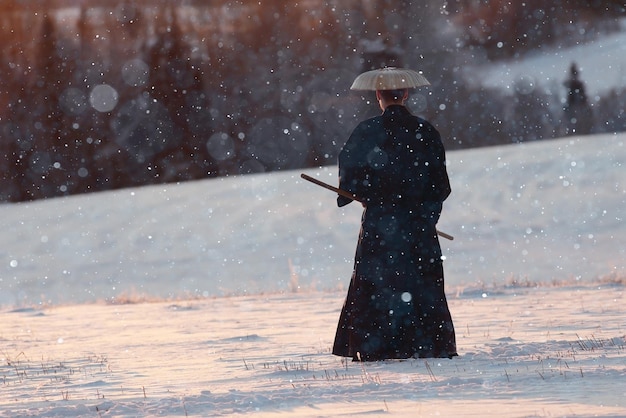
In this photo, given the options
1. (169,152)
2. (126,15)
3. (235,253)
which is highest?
(126,15)

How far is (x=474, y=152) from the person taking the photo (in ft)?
99.1

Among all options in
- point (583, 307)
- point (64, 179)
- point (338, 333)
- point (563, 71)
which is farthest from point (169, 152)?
point (338, 333)

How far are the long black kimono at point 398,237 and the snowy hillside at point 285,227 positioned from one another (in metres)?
11.8

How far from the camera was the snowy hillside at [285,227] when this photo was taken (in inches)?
868

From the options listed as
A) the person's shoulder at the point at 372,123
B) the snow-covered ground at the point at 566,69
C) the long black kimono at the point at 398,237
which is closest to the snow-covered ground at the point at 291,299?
the long black kimono at the point at 398,237

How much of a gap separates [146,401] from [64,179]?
28.2 m

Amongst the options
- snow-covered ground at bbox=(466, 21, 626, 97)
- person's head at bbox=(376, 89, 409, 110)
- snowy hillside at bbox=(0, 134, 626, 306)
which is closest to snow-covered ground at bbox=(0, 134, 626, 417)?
snowy hillside at bbox=(0, 134, 626, 306)

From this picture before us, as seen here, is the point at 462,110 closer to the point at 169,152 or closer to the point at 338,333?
the point at 169,152

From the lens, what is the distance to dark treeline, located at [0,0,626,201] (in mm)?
31047

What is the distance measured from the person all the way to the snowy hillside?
11760 mm

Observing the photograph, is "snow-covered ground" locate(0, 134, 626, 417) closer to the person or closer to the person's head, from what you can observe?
the person

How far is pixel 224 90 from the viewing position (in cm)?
3322

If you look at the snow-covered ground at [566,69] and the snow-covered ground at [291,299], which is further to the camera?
the snow-covered ground at [566,69]

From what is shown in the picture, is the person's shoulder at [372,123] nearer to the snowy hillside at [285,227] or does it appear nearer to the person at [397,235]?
the person at [397,235]
